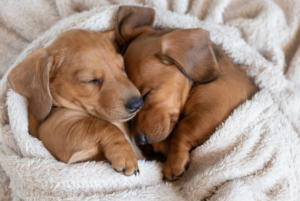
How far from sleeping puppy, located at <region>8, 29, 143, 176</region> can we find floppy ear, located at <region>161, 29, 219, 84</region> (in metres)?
0.36

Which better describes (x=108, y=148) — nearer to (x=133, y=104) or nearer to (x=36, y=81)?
(x=133, y=104)

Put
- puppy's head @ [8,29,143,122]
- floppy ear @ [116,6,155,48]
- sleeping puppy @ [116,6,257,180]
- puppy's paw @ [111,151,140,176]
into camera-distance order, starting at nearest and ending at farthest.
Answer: puppy's paw @ [111,151,140,176]
puppy's head @ [8,29,143,122]
sleeping puppy @ [116,6,257,180]
floppy ear @ [116,6,155,48]

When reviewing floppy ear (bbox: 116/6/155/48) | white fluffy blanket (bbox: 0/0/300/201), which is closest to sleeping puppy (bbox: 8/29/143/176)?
white fluffy blanket (bbox: 0/0/300/201)

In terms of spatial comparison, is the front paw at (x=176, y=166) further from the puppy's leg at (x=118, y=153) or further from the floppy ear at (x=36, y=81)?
the floppy ear at (x=36, y=81)

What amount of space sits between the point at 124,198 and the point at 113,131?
0.40 m

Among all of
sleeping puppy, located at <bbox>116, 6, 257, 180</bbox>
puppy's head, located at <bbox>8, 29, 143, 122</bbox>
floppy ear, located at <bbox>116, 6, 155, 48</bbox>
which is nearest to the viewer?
puppy's head, located at <bbox>8, 29, 143, 122</bbox>

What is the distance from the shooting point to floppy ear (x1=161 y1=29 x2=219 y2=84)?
176 centimetres

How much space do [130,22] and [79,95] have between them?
761 mm

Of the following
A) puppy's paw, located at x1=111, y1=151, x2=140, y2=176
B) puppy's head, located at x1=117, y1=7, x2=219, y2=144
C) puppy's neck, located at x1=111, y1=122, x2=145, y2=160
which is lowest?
puppy's neck, located at x1=111, y1=122, x2=145, y2=160

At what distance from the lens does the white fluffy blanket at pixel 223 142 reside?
61.3 inches

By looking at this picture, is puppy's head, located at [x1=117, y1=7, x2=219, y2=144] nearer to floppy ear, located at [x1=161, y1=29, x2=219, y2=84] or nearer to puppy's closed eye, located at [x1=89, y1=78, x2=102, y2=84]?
floppy ear, located at [x1=161, y1=29, x2=219, y2=84]

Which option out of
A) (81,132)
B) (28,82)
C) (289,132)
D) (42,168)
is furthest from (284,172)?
(28,82)

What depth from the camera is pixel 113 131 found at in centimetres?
161

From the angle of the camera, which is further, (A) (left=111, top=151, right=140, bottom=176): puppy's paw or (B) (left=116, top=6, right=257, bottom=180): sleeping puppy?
(B) (left=116, top=6, right=257, bottom=180): sleeping puppy
